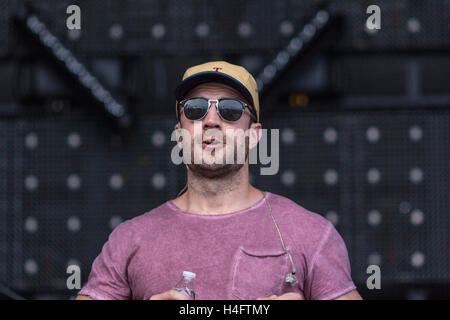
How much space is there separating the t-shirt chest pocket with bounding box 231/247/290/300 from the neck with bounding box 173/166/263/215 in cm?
24

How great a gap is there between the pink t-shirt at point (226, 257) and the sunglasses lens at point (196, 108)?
401 millimetres

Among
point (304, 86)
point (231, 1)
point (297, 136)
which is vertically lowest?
point (297, 136)

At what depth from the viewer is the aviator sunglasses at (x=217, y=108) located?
254 centimetres

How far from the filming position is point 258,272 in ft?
7.84

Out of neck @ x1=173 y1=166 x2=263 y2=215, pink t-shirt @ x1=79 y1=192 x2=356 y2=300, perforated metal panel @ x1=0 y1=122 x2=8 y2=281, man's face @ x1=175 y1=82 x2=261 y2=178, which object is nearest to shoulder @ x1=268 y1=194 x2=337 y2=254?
pink t-shirt @ x1=79 y1=192 x2=356 y2=300

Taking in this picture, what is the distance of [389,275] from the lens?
6699 mm

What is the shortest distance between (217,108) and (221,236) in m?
0.51

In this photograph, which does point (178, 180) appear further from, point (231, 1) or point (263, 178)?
point (231, 1)

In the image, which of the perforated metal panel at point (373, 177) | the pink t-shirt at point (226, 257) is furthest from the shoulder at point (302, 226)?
the perforated metal panel at point (373, 177)

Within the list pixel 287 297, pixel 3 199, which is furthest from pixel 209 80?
pixel 3 199
